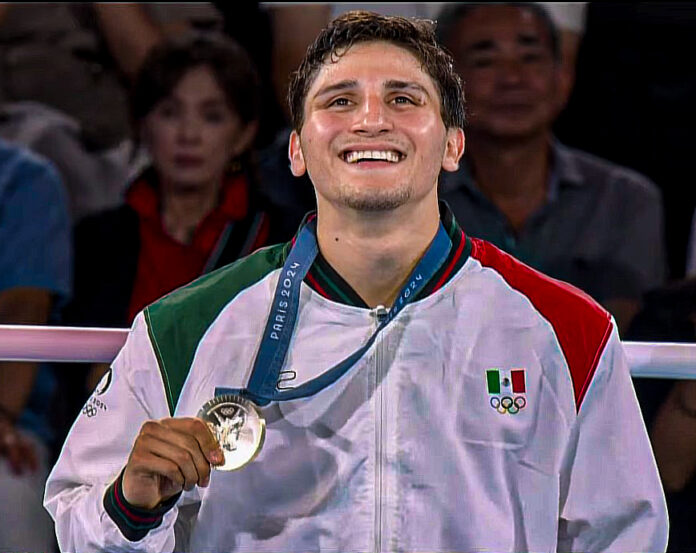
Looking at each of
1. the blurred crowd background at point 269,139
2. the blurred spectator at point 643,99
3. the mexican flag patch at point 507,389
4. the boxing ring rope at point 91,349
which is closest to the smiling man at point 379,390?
the mexican flag patch at point 507,389

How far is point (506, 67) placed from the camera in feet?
8.73

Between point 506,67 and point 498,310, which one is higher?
point 506,67

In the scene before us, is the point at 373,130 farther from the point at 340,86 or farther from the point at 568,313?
the point at 568,313

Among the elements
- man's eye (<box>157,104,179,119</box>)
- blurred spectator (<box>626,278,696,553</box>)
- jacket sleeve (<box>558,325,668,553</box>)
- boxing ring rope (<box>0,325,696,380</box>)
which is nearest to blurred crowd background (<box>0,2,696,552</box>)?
man's eye (<box>157,104,179,119</box>)

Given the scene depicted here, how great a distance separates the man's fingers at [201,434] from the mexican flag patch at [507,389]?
43cm

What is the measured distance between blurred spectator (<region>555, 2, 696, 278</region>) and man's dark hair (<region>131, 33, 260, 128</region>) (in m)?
0.88

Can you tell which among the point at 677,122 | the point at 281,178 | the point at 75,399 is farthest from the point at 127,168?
the point at 677,122

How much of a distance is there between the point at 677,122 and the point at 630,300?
53 cm

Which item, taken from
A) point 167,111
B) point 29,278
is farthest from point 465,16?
point 29,278

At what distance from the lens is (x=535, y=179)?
8.85ft

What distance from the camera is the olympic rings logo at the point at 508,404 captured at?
1.49 metres

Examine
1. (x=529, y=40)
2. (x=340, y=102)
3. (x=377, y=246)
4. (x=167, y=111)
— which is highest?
(x=529, y=40)

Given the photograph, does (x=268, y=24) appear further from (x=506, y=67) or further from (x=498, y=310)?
(x=498, y=310)

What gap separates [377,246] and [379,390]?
235 millimetres
